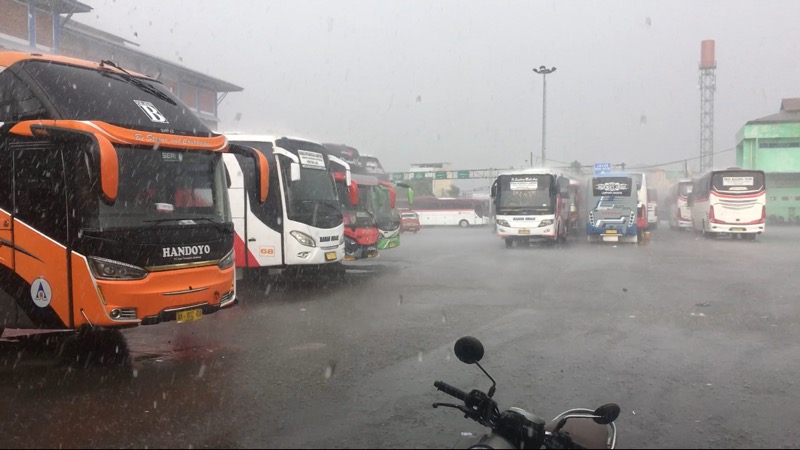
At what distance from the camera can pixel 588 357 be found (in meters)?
6.30

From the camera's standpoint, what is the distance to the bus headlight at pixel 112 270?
220 inches

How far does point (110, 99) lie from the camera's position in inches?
245

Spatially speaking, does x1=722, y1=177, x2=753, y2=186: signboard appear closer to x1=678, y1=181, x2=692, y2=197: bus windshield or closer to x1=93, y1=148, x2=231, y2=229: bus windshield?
x1=678, y1=181, x2=692, y2=197: bus windshield

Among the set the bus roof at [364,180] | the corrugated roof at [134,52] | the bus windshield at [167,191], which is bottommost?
the bus windshield at [167,191]

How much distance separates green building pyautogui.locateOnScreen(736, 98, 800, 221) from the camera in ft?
149

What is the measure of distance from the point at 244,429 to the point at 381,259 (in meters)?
14.6

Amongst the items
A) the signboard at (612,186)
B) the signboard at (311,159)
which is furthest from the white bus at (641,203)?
the signboard at (311,159)

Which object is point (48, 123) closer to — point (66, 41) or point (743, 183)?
point (66, 41)

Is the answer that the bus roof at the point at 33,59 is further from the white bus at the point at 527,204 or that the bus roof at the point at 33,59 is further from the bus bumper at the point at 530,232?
the bus bumper at the point at 530,232

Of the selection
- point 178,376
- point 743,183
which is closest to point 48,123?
point 178,376

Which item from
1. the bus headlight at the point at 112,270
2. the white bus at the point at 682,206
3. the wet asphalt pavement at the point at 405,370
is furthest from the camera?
the white bus at the point at 682,206

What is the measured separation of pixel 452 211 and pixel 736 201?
94.5 feet

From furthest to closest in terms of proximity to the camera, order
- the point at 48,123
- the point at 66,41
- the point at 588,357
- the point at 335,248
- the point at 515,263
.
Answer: the point at 66,41, the point at 515,263, the point at 335,248, the point at 588,357, the point at 48,123

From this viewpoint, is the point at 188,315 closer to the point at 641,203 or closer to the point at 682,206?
the point at 641,203
